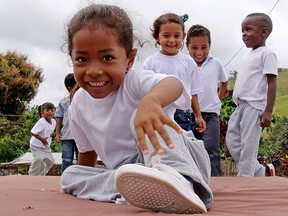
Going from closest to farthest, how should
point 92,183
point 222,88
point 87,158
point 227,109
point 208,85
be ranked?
1. point 92,183
2. point 87,158
3. point 208,85
4. point 222,88
5. point 227,109

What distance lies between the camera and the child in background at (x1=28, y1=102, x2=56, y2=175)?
636 cm

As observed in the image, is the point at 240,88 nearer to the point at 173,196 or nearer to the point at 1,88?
the point at 173,196

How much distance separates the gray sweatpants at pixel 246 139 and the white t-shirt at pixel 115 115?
5.05 feet

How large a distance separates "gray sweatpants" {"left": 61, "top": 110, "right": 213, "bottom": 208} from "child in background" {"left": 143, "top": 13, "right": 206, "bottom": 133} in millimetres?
1501

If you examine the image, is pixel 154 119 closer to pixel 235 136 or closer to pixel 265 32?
pixel 235 136

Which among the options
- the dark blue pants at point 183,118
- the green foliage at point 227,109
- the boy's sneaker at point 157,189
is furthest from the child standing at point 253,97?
the green foliage at point 227,109

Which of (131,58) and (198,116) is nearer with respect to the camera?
(131,58)

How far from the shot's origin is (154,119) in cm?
138

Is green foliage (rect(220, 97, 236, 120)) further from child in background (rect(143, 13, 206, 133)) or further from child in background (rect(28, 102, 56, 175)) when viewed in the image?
child in background (rect(143, 13, 206, 133))

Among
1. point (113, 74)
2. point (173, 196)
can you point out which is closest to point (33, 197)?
point (113, 74)

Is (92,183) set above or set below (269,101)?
below

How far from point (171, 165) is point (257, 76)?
7.17 ft

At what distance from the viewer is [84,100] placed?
2176 mm

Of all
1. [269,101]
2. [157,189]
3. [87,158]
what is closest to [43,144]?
[269,101]
